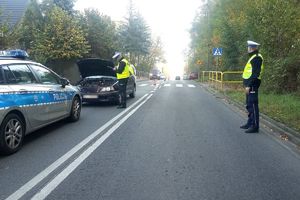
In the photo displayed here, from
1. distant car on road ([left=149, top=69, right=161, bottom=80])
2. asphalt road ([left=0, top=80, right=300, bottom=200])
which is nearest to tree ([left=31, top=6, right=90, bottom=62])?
asphalt road ([left=0, top=80, right=300, bottom=200])

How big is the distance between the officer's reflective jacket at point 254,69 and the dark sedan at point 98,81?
20.0 ft

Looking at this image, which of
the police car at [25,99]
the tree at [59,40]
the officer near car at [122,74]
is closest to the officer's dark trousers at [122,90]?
the officer near car at [122,74]

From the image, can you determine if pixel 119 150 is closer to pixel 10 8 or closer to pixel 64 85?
pixel 64 85

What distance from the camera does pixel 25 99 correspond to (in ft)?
23.3

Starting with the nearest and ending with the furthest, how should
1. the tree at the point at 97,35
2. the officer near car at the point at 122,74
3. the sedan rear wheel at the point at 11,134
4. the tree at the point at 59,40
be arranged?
the sedan rear wheel at the point at 11,134
the officer near car at the point at 122,74
the tree at the point at 59,40
the tree at the point at 97,35

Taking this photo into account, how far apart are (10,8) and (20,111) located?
39.8m

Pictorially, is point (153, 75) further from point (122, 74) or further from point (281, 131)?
point (281, 131)

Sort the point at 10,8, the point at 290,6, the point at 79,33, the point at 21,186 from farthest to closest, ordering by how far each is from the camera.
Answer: the point at 10,8 → the point at 79,33 → the point at 290,6 → the point at 21,186

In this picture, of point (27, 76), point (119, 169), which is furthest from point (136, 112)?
point (119, 169)

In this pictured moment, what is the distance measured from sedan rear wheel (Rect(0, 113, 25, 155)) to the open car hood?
746cm

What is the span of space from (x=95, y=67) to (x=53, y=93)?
20.1ft

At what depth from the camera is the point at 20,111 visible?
22.7ft

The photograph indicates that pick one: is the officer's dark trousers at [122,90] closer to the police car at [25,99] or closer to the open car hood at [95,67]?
the open car hood at [95,67]

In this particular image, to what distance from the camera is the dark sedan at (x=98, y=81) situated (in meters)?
13.7
